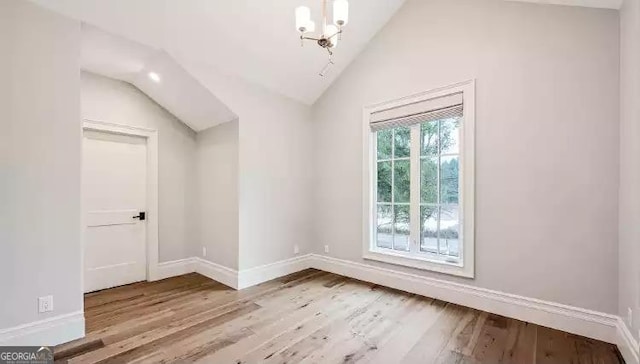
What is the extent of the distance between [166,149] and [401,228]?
348cm

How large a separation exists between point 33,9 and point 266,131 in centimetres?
243

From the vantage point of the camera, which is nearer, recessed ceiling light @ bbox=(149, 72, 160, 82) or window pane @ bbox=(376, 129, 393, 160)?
recessed ceiling light @ bbox=(149, 72, 160, 82)

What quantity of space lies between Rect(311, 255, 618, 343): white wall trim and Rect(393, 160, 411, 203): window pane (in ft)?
3.10

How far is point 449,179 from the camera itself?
338cm

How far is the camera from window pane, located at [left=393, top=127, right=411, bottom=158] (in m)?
3.75

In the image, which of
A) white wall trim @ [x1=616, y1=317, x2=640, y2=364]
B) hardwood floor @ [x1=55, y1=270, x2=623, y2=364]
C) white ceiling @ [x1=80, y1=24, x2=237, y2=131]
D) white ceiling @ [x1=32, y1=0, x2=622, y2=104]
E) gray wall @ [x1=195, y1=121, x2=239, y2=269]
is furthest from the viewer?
gray wall @ [x1=195, y1=121, x2=239, y2=269]

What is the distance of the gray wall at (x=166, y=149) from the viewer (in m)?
3.78

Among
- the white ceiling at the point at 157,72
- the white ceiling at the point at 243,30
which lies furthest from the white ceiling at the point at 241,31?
the white ceiling at the point at 157,72

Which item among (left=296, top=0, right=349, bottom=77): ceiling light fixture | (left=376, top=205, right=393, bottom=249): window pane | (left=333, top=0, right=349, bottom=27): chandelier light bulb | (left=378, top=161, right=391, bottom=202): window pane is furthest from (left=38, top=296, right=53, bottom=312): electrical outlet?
(left=378, top=161, right=391, bottom=202): window pane

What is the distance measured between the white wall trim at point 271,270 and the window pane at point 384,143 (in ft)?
6.37

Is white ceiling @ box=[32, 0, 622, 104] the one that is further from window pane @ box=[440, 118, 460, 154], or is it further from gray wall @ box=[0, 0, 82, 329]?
window pane @ box=[440, 118, 460, 154]

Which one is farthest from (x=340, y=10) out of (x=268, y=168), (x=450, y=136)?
(x=268, y=168)

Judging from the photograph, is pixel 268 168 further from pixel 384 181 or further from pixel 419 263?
pixel 419 263

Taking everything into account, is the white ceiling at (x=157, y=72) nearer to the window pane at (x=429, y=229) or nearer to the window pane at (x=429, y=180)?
the window pane at (x=429, y=180)
